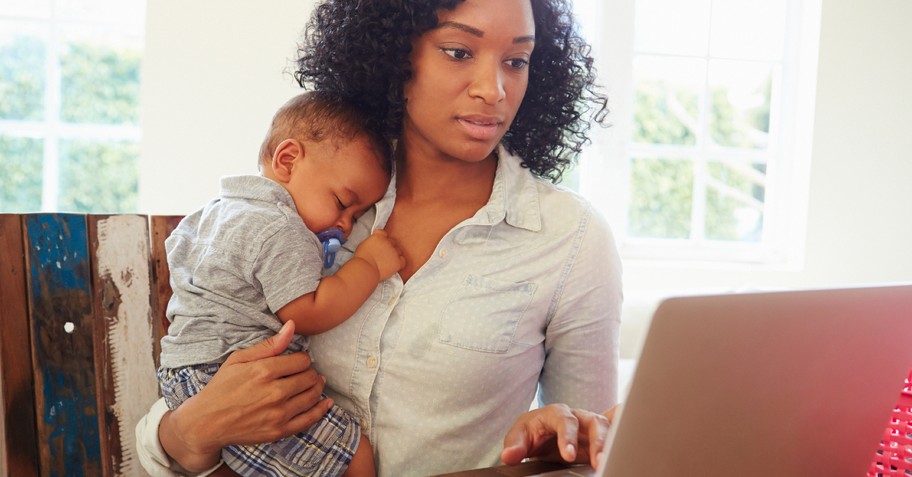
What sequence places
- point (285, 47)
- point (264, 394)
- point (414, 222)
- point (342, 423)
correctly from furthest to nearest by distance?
1. point (285, 47)
2. point (414, 222)
3. point (342, 423)
4. point (264, 394)

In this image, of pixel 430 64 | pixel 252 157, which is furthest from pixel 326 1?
pixel 252 157

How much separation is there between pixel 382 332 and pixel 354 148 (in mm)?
329

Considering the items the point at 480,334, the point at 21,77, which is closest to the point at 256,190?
the point at 480,334

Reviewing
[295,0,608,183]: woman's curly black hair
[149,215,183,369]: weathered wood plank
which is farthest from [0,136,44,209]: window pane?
[295,0,608,183]: woman's curly black hair

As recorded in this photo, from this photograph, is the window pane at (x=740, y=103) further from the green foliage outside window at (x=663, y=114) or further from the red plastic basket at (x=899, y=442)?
the red plastic basket at (x=899, y=442)

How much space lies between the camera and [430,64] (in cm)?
149

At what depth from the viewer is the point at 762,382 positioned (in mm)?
813

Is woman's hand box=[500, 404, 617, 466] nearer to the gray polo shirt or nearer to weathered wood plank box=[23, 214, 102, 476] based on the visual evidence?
the gray polo shirt

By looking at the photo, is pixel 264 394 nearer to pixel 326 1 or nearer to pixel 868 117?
pixel 326 1

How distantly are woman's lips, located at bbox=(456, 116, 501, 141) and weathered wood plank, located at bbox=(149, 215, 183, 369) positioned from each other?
0.63 metres

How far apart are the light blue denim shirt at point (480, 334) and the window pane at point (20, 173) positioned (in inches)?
111

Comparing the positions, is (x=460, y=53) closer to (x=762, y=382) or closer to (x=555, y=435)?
(x=555, y=435)

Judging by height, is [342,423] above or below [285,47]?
below

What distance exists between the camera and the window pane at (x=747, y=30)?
3814mm
